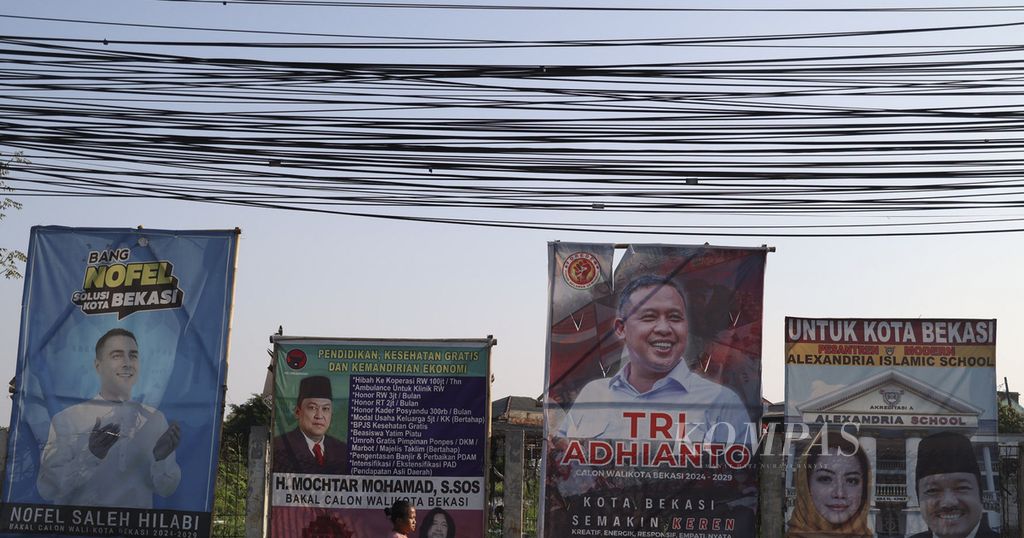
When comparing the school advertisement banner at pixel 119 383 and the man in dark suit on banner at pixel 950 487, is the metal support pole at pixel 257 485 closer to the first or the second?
the school advertisement banner at pixel 119 383

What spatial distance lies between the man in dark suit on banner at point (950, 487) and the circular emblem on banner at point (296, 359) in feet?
22.7

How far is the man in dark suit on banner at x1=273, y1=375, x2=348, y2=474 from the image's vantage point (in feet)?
43.2

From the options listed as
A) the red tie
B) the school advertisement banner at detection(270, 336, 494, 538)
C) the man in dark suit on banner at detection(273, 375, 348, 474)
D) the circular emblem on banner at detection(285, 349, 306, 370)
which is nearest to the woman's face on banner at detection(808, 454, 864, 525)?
the school advertisement banner at detection(270, 336, 494, 538)

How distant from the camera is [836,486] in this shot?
1281 centimetres

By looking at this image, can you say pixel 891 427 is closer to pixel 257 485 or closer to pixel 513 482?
pixel 513 482

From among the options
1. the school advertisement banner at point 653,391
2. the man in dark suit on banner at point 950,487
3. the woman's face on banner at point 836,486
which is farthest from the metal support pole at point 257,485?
the man in dark suit on banner at point 950,487

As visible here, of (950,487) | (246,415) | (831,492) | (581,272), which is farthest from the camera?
(246,415)

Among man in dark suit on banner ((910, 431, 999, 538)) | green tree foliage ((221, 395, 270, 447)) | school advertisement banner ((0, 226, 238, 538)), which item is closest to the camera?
man in dark suit on banner ((910, 431, 999, 538))

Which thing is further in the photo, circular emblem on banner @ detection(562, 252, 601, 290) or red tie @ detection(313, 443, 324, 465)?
circular emblem on banner @ detection(562, 252, 601, 290)

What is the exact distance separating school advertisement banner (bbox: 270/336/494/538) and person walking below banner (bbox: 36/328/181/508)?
1327 mm

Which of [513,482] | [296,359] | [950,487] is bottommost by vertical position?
[513,482]

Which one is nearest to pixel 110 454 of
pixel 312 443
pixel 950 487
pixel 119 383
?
pixel 119 383

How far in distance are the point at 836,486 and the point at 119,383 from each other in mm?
8228

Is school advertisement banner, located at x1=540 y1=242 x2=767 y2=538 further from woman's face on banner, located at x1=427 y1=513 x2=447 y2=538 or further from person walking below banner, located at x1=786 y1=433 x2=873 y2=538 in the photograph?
woman's face on banner, located at x1=427 y1=513 x2=447 y2=538
